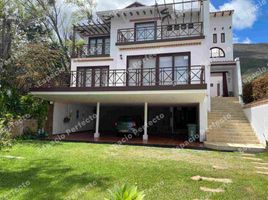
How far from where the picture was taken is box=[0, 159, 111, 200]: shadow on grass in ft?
16.5

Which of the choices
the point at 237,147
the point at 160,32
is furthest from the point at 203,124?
the point at 160,32

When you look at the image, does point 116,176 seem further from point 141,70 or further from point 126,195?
point 141,70

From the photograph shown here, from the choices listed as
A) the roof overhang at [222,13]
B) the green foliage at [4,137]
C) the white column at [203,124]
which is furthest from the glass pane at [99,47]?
the green foliage at [4,137]

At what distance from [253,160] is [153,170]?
14.3 ft

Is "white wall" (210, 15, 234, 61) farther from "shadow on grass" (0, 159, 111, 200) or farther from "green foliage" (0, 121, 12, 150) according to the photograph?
"green foliage" (0, 121, 12, 150)

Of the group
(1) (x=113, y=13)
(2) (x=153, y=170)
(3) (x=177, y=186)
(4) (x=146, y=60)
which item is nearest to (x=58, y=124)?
(4) (x=146, y=60)

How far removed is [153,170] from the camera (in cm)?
686

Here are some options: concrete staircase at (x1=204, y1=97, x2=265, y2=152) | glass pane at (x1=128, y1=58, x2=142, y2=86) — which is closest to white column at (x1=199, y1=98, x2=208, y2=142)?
concrete staircase at (x1=204, y1=97, x2=265, y2=152)

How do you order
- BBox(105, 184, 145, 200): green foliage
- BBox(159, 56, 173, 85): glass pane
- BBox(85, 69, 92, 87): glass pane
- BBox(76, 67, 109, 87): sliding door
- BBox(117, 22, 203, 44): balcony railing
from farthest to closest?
BBox(85, 69, 92, 87): glass pane
BBox(76, 67, 109, 87): sliding door
BBox(117, 22, 203, 44): balcony railing
BBox(159, 56, 173, 85): glass pane
BBox(105, 184, 145, 200): green foliage

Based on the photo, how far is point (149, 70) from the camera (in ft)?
51.6

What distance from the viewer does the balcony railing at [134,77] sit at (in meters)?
15.0

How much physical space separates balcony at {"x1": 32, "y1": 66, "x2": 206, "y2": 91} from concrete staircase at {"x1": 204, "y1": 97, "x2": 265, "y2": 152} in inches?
108

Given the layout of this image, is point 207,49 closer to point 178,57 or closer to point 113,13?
point 178,57

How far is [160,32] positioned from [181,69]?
144 inches
